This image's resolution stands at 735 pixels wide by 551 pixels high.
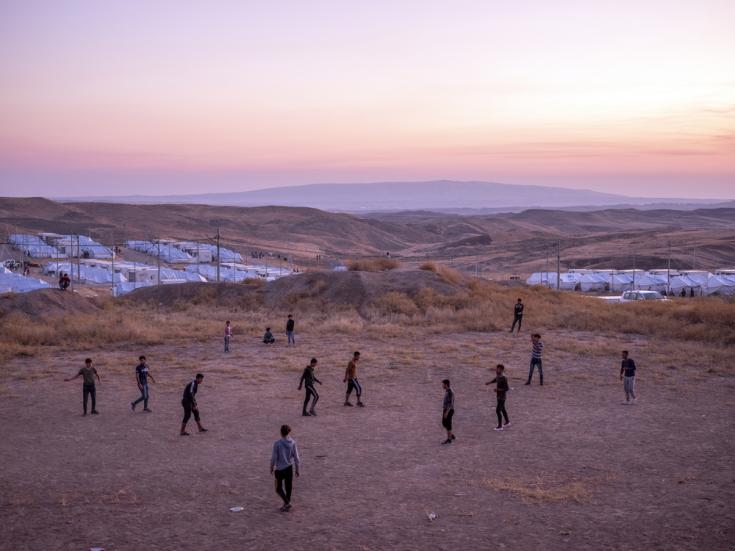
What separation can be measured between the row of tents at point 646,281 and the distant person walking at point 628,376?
3474cm

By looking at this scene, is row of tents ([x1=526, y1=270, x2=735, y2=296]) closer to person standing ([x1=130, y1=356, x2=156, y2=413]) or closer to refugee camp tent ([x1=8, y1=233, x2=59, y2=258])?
person standing ([x1=130, y1=356, x2=156, y2=413])

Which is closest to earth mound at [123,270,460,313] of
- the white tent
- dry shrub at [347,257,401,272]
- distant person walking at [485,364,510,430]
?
dry shrub at [347,257,401,272]

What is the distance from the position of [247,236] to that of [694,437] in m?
110

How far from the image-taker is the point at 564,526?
9.25 meters

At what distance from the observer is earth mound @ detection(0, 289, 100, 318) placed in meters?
29.4

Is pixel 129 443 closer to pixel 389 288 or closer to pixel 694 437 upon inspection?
pixel 694 437

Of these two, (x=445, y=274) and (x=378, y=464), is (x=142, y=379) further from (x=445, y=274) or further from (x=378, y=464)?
(x=445, y=274)

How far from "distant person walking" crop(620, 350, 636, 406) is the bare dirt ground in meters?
0.38

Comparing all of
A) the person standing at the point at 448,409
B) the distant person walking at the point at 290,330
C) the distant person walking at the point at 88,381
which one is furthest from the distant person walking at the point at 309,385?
the distant person walking at the point at 290,330

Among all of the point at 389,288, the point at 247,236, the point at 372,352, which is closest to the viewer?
the point at 372,352

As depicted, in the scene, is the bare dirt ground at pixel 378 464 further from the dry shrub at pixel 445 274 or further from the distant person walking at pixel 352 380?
the dry shrub at pixel 445 274

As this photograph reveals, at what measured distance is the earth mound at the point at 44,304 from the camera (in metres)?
29.4

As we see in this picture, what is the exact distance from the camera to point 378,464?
39.4ft

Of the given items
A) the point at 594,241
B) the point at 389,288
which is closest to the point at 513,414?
the point at 389,288
